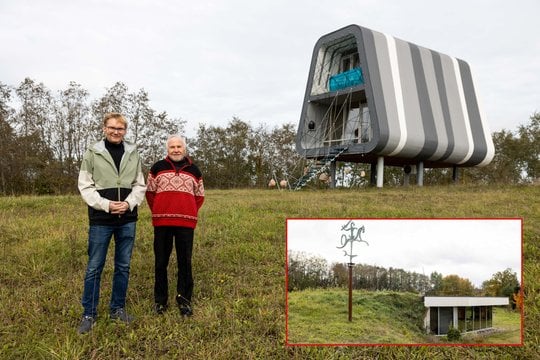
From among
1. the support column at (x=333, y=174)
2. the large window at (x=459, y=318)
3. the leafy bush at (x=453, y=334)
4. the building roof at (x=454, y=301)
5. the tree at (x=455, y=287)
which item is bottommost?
the leafy bush at (x=453, y=334)

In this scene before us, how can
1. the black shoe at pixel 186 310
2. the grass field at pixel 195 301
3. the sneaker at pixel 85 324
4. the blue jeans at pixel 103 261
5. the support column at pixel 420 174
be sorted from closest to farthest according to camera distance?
1. the grass field at pixel 195 301
2. the sneaker at pixel 85 324
3. the blue jeans at pixel 103 261
4. the black shoe at pixel 186 310
5. the support column at pixel 420 174

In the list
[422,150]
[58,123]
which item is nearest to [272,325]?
[422,150]

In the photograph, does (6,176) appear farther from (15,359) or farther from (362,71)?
(15,359)

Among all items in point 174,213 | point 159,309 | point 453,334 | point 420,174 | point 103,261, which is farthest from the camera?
point 420,174

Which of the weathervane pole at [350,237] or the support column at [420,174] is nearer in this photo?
the weathervane pole at [350,237]

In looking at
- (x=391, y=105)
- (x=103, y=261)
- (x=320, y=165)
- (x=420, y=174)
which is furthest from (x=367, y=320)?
(x=420, y=174)

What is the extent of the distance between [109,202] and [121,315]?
116 cm

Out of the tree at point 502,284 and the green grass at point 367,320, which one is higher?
the tree at point 502,284

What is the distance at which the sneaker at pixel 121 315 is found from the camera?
3947 mm

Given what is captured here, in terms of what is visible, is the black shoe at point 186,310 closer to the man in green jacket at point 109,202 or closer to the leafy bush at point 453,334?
the man in green jacket at point 109,202

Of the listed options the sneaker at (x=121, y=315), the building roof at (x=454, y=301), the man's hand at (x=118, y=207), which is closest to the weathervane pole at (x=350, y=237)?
the building roof at (x=454, y=301)

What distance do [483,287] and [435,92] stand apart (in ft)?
63.3

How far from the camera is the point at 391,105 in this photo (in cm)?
1728

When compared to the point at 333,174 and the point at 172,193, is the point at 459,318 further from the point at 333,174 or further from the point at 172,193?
the point at 333,174
